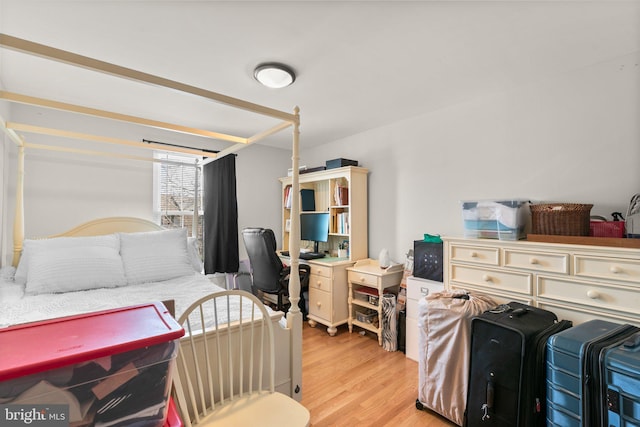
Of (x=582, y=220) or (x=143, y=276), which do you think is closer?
(x=582, y=220)

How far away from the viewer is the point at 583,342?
4.33ft

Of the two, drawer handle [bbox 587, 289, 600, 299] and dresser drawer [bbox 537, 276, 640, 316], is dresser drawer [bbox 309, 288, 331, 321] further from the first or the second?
drawer handle [bbox 587, 289, 600, 299]

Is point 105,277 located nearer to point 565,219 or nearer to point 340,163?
point 340,163

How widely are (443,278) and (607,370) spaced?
A: 1.14m

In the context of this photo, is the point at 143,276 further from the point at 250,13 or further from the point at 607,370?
the point at 607,370

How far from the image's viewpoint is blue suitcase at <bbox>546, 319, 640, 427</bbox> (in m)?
1.27

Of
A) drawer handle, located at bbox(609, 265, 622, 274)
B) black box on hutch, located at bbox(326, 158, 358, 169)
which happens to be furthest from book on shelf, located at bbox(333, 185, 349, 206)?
drawer handle, located at bbox(609, 265, 622, 274)

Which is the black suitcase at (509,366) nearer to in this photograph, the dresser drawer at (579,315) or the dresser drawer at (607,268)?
the dresser drawer at (579,315)

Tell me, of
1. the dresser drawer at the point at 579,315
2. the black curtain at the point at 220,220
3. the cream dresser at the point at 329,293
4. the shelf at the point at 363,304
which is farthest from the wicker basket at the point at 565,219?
the black curtain at the point at 220,220

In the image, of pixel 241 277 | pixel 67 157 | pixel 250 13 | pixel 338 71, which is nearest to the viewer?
pixel 250 13

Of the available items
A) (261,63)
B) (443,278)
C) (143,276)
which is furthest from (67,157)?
(443,278)

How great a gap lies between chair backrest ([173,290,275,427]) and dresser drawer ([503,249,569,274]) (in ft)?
5.27

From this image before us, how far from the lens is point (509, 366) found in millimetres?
1500

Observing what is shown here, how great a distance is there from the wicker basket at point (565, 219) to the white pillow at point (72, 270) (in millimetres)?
3029
